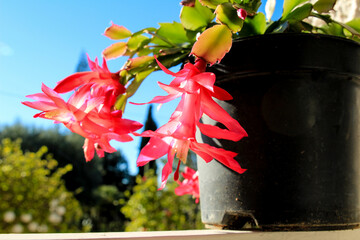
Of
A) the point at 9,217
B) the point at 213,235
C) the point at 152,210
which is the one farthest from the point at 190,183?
the point at 9,217

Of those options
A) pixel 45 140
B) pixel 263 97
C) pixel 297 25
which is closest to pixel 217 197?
pixel 263 97

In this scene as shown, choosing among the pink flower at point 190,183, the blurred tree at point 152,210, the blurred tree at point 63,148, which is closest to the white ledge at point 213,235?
the pink flower at point 190,183

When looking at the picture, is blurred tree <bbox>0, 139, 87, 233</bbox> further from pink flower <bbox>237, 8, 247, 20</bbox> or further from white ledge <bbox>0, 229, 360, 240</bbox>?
pink flower <bbox>237, 8, 247, 20</bbox>

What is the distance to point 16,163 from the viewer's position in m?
3.19

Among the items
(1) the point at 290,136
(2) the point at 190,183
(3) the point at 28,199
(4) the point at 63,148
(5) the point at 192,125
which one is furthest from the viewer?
(4) the point at 63,148

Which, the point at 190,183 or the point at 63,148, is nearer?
the point at 190,183

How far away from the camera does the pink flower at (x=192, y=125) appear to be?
1.02 feet

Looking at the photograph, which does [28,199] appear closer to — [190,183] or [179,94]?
[190,183]

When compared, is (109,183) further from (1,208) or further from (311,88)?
(311,88)

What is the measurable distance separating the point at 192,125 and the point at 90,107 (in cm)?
12

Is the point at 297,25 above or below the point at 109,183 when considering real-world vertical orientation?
above

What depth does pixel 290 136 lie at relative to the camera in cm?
43

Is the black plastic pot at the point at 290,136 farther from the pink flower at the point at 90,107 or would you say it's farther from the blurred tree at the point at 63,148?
the blurred tree at the point at 63,148

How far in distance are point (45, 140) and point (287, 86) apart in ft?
28.1
